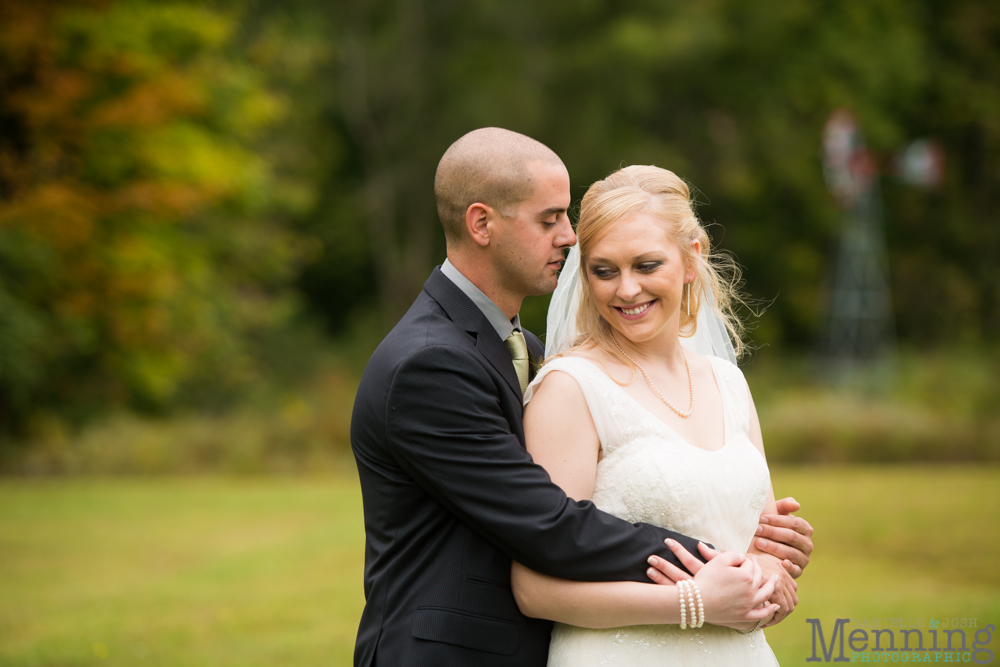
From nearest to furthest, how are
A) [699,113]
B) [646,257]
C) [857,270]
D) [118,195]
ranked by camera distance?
[646,257] → [118,195] → [857,270] → [699,113]

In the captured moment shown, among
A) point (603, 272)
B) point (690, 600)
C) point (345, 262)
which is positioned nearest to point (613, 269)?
point (603, 272)

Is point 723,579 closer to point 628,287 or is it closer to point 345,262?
point 628,287

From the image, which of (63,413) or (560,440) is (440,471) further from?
(63,413)

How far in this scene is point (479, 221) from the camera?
2.91 metres

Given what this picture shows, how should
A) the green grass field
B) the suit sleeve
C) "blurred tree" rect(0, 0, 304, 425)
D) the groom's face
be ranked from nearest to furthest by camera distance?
the suit sleeve < the groom's face < the green grass field < "blurred tree" rect(0, 0, 304, 425)

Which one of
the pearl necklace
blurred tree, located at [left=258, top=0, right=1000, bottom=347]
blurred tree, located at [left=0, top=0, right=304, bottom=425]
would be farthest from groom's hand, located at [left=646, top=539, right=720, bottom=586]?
blurred tree, located at [left=258, top=0, right=1000, bottom=347]

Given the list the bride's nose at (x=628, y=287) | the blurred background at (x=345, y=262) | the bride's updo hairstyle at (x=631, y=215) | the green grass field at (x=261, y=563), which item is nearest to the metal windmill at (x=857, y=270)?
the blurred background at (x=345, y=262)

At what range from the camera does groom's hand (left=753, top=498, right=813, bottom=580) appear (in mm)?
3066

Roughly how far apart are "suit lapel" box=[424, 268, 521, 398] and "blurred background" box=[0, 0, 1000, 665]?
16.2 feet

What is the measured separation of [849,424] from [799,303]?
44.6 ft

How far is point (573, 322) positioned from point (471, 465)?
0.92 meters

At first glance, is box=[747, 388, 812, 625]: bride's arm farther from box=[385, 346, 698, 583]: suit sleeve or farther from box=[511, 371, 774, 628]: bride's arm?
box=[385, 346, 698, 583]: suit sleeve

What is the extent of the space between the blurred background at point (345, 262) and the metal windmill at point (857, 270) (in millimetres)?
132

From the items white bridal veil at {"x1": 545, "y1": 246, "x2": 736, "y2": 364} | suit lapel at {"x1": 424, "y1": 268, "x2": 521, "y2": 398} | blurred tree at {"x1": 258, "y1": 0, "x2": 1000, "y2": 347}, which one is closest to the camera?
suit lapel at {"x1": 424, "y1": 268, "x2": 521, "y2": 398}
